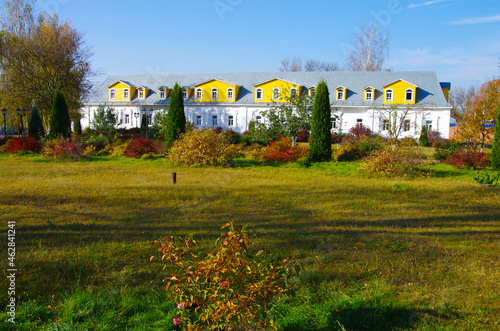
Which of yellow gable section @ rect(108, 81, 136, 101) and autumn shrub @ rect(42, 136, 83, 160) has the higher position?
yellow gable section @ rect(108, 81, 136, 101)

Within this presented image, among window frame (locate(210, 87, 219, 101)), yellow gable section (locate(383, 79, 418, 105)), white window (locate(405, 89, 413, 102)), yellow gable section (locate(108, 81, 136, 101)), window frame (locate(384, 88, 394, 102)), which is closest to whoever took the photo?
yellow gable section (locate(383, 79, 418, 105))

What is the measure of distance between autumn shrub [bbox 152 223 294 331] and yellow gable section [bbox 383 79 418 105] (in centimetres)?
3276

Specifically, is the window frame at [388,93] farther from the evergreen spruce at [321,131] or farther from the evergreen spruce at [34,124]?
the evergreen spruce at [34,124]

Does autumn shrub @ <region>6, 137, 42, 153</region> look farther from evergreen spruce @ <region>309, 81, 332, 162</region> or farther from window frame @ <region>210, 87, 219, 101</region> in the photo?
window frame @ <region>210, 87, 219, 101</region>

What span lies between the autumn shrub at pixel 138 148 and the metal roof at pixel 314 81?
61.4ft

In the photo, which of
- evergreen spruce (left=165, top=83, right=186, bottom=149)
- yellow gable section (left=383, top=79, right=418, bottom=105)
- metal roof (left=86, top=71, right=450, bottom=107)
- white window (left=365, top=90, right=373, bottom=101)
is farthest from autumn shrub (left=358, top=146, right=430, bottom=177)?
white window (left=365, top=90, right=373, bottom=101)

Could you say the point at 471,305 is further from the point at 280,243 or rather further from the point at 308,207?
the point at 308,207

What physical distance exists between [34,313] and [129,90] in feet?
129

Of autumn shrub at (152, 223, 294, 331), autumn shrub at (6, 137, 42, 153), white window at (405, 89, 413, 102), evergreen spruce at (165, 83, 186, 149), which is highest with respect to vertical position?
white window at (405, 89, 413, 102)

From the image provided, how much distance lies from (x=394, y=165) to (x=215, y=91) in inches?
1088

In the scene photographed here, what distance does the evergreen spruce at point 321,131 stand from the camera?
54.7 ft

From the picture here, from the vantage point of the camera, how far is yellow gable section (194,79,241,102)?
1464 inches

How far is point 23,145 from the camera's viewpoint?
19094 mm

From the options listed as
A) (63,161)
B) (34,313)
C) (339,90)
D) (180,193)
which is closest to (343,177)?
(180,193)
